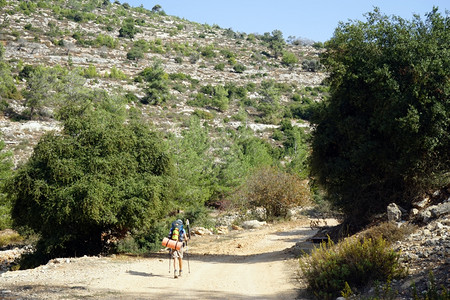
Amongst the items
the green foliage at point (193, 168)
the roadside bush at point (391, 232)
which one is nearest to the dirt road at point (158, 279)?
the roadside bush at point (391, 232)

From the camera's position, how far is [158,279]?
12758 mm

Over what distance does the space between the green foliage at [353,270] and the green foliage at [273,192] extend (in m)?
21.1

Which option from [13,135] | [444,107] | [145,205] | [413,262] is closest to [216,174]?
[145,205]

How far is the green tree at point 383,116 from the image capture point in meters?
14.3

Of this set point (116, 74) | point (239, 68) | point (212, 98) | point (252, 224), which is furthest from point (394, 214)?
point (239, 68)

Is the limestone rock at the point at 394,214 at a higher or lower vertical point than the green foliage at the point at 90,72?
lower

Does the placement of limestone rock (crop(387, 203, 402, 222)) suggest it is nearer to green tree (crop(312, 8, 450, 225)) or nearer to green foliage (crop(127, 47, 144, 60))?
green tree (crop(312, 8, 450, 225))

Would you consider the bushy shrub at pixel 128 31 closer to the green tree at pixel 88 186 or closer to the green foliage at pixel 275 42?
the green foliage at pixel 275 42

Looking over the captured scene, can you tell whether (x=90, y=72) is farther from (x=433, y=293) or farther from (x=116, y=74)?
(x=433, y=293)

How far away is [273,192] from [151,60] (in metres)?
62.2

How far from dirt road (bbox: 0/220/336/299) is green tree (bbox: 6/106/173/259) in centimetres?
188

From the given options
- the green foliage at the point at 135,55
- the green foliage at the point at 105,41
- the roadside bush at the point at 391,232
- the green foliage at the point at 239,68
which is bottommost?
the roadside bush at the point at 391,232

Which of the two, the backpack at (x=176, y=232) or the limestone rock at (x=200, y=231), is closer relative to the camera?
the backpack at (x=176, y=232)

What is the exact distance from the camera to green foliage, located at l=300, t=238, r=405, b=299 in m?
9.35
